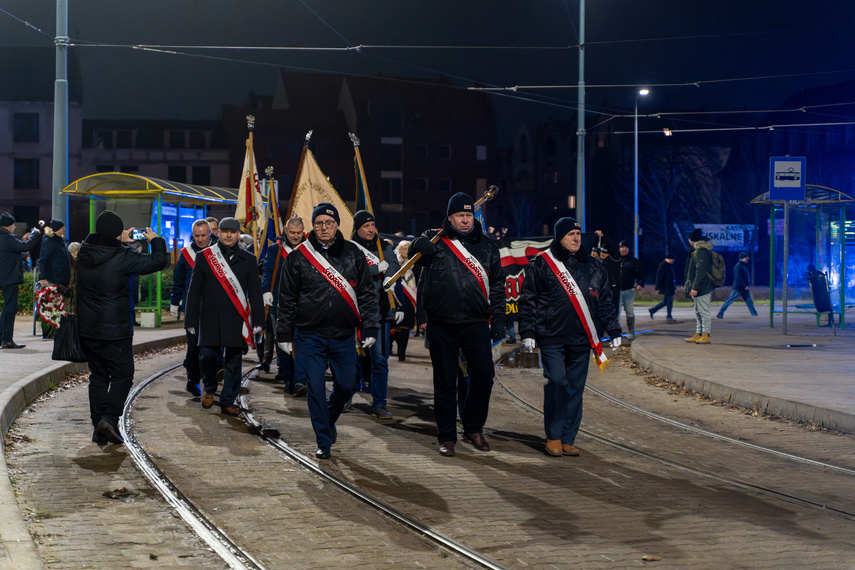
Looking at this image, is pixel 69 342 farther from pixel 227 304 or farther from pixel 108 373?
pixel 227 304

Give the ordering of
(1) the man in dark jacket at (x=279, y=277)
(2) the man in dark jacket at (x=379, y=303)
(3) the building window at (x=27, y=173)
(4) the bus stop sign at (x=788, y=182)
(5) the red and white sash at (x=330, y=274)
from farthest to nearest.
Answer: (3) the building window at (x=27, y=173) < (4) the bus stop sign at (x=788, y=182) < (1) the man in dark jacket at (x=279, y=277) < (2) the man in dark jacket at (x=379, y=303) < (5) the red and white sash at (x=330, y=274)

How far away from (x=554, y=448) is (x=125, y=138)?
69.9 meters

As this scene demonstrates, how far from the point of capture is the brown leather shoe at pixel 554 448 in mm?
7707

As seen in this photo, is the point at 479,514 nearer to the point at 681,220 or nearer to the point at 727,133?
the point at 681,220

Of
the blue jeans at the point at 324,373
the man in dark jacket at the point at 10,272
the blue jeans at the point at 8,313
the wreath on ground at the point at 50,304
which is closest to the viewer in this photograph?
the blue jeans at the point at 324,373

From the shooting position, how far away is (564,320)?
7.81m

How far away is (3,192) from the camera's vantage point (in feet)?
222

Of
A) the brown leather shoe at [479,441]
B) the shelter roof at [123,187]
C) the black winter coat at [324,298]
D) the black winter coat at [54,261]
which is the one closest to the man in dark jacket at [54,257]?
the black winter coat at [54,261]

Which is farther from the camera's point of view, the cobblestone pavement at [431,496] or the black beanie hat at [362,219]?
the black beanie hat at [362,219]

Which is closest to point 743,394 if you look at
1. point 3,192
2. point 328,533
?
point 328,533

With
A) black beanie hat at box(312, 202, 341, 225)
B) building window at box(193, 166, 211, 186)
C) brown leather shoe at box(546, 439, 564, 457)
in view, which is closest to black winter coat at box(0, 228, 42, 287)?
black beanie hat at box(312, 202, 341, 225)

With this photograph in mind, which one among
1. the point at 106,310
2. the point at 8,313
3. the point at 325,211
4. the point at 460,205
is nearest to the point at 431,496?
the point at 325,211

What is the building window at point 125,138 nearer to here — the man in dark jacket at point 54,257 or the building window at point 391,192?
the building window at point 391,192

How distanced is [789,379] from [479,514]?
7.03 m
